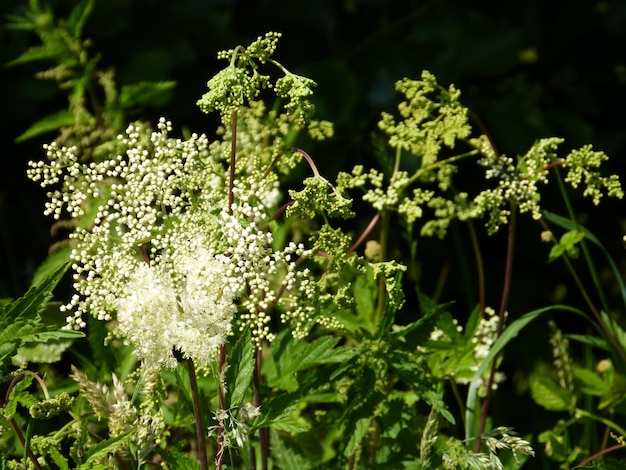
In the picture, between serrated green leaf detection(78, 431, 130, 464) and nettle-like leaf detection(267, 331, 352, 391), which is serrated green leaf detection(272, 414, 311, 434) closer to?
nettle-like leaf detection(267, 331, 352, 391)

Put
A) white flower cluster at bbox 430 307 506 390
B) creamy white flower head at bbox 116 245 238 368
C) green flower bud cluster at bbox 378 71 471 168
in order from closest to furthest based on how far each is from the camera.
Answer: creamy white flower head at bbox 116 245 238 368, green flower bud cluster at bbox 378 71 471 168, white flower cluster at bbox 430 307 506 390

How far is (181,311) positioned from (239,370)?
0.71ft

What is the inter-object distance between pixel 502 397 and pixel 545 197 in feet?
3.60

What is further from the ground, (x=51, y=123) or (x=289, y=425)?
(x=51, y=123)

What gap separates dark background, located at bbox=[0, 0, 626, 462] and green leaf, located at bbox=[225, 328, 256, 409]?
6.27 feet

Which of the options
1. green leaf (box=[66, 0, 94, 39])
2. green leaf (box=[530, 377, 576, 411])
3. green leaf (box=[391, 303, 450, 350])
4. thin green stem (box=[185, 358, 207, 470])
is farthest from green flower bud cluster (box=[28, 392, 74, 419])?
green leaf (box=[66, 0, 94, 39])

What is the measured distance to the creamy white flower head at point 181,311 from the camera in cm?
163

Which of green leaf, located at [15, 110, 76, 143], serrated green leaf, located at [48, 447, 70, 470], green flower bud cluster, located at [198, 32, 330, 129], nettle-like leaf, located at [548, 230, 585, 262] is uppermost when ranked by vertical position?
green leaf, located at [15, 110, 76, 143]

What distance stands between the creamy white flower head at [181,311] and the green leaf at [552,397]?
47.4 inches

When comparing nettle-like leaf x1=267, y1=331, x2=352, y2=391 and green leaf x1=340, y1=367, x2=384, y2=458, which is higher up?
nettle-like leaf x1=267, y1=331, x2=352, y2=391

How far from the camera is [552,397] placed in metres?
2.54

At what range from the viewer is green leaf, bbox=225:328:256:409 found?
179cm

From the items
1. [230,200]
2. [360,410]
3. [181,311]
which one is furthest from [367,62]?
[181,311]

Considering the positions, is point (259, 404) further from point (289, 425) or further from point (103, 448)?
point (103, 448)
